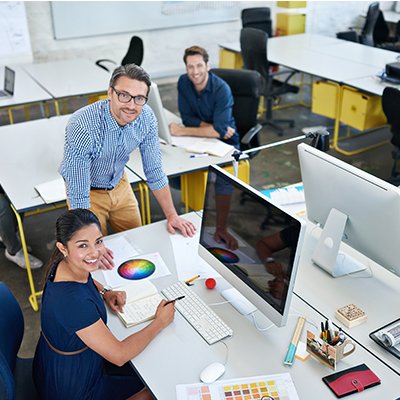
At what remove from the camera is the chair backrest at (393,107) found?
411 centimetres

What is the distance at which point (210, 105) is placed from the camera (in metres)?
3.78

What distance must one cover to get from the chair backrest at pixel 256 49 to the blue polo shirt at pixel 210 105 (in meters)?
1.79

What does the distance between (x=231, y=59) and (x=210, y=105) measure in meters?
2.82

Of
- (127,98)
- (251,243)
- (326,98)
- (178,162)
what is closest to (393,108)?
(326,98)

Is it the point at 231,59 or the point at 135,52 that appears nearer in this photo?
the point at 135,52

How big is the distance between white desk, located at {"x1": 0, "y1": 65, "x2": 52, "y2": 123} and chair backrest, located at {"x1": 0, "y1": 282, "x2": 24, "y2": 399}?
2862 millimetres

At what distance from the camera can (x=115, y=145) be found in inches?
98.0

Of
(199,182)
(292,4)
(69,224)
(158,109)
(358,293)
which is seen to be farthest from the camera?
(292,4)

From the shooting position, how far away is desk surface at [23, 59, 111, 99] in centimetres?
479

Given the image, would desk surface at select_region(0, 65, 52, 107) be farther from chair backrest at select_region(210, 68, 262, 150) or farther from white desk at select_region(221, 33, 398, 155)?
white desk at select_region(221, 33, 398, 155)

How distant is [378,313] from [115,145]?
1.35 metres

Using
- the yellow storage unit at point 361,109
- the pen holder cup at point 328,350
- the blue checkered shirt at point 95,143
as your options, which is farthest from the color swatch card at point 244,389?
the yellow storage unit at point 361,109

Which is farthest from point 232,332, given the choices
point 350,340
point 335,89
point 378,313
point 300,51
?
point 300,51

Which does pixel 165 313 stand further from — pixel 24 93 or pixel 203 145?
pixel 24 93
